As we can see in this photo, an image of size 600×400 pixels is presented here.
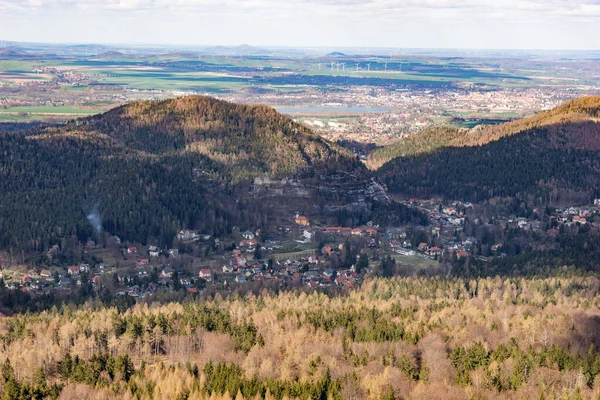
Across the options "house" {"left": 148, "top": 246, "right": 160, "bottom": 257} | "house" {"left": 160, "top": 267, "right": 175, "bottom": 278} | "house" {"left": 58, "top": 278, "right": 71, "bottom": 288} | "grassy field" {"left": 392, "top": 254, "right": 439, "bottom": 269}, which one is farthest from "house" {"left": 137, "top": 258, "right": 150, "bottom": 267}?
"grassy field" {"left": 392, "top": 254, "right": 439, "bottom": 269}

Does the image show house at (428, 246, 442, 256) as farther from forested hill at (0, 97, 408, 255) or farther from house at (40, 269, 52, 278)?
house at (40, 269, 52, 278)

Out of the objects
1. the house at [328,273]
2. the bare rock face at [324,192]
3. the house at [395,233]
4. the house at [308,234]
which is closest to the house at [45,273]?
the house at [328,273]

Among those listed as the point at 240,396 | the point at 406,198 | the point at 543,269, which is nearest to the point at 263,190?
the point at 406,198

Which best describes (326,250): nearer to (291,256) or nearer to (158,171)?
(291,256)

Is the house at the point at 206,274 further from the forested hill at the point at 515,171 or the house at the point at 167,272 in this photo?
the forested hill at the point at 515,171

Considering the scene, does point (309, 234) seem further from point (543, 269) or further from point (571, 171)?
point (571, 171)

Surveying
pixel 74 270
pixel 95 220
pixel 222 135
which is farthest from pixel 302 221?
pixel 74 270
